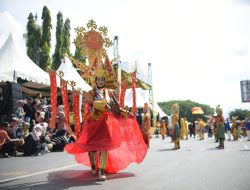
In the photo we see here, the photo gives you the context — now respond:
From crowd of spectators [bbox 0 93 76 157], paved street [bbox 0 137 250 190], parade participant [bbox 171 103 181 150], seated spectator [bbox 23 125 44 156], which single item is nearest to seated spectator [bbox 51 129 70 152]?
crowd of spectators [bbox 0 93 76 157]

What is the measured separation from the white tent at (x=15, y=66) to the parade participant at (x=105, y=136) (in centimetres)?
863

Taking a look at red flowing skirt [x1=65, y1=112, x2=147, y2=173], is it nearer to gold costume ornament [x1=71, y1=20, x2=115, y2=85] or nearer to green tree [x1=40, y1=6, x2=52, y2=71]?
gold costume ornament [x1=71, y1=20, x2=115, y2=85]

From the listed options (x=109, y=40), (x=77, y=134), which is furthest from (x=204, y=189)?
(x=109, y=40)

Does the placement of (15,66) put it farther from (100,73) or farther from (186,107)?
(186,107)

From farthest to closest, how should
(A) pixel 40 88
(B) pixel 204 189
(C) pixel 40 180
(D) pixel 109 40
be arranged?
(A) pixel 40 88 → (D) pixel 109 40 → (C) pixel 40 180 → (B) pixel 204 189

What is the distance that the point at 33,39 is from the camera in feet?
156

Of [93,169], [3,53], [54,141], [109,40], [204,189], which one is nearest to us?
[204,189]

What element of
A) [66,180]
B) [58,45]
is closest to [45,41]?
[58,45]

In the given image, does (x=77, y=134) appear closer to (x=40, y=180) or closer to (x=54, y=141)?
(x=40, y=180)

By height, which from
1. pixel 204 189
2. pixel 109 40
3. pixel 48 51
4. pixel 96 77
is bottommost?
pixel 204 189

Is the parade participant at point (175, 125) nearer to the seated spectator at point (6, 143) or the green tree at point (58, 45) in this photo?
the seated spectator at point (6, 143)

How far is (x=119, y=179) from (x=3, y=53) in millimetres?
12013

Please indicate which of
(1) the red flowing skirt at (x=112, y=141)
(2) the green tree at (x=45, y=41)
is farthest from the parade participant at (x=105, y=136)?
(2) the green tree at (x=45, y=41)

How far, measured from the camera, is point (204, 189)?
569 centimetres
